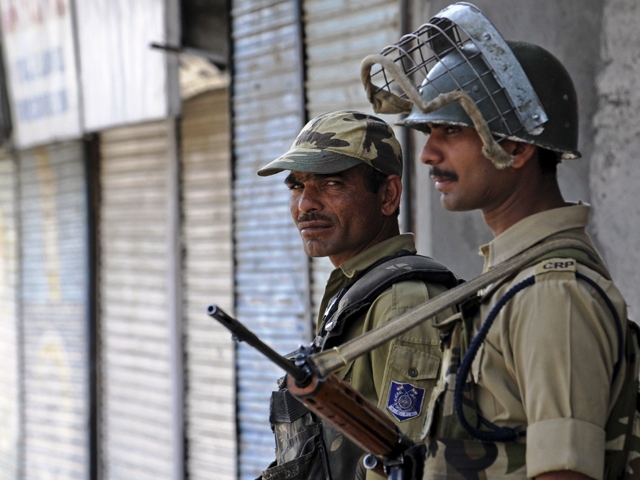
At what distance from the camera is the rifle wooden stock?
5.03 feet

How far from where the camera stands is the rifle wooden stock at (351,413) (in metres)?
1.53

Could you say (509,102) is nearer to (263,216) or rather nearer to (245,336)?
(245,336)

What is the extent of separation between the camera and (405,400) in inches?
74.9

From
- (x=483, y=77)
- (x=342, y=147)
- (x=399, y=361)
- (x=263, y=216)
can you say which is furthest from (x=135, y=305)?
(x=483, y=77)

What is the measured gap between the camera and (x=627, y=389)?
1.51 m

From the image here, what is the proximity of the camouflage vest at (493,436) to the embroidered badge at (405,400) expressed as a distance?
27cm

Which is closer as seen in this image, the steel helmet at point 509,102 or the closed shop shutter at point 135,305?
the steel helmet at point 509,102

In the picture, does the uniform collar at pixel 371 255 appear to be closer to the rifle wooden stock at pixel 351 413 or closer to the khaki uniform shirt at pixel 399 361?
the khaki uniform shirt at pixel 399 361

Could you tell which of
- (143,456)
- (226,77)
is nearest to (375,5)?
(226,77)

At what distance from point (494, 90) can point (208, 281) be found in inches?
169

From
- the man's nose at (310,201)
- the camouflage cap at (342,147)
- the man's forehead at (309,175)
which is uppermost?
the camouflage cap at (342,147)

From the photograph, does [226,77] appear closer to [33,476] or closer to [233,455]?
[233,455]

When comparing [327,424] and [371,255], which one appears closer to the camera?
[327,424]

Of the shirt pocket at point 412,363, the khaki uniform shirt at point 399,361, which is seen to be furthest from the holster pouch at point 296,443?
the shirt pocket at point 412,363
